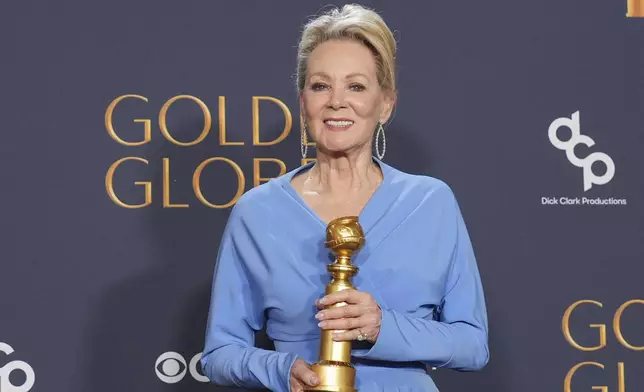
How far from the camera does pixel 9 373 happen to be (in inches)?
109

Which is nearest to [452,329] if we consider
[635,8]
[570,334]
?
[570,334]

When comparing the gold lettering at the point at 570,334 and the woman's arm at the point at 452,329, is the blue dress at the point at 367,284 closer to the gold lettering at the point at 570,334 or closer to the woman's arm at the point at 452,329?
the woman's arm at the point at 452,329

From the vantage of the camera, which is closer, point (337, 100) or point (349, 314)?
point (349, 314)

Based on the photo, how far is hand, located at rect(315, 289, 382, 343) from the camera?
1.67 m

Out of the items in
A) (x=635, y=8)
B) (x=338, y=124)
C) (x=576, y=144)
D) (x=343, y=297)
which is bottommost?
(x=343, y=297)

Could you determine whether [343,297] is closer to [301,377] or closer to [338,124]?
[301,377]

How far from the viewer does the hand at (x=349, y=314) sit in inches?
65.7

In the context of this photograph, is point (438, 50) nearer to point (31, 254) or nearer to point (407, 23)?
point (407, 23)

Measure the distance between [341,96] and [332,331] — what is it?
0.47m

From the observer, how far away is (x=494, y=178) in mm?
2883

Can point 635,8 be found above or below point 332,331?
above

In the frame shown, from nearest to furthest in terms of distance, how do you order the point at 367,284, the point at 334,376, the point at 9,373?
the point at 334,376 → the point at 367,284 → the point at 9,373

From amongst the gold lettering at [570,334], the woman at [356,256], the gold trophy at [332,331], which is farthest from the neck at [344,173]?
the gold lettering at [570,334]

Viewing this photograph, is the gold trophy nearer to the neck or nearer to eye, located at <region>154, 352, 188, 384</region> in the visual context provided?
the neck
